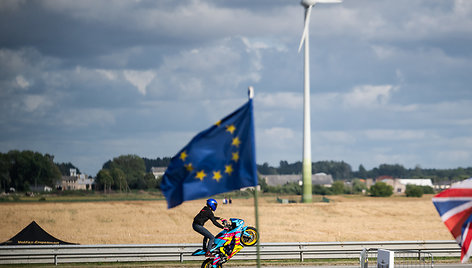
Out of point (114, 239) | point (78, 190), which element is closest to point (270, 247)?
point (114, 239)

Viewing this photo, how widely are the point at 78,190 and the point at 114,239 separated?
48.2 meters

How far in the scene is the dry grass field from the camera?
3625 centimetres

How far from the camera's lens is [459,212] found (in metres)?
11.0

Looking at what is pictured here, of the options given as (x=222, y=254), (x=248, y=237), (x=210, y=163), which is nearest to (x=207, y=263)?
(x=222, y=254)

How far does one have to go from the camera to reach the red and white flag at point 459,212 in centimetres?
1084

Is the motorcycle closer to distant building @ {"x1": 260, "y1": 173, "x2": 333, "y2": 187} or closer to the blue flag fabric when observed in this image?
the blue flag fabric

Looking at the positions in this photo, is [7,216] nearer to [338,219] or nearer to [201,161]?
[338,219]

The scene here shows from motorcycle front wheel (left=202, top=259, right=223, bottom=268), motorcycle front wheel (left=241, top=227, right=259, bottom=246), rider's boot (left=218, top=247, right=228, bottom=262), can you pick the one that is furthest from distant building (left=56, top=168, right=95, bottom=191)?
rider's boot (left=218, top=247, right=228, bottom=262)

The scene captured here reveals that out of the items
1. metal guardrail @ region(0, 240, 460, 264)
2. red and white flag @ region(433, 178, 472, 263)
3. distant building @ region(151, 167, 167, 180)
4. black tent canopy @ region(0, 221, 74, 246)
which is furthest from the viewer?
distant building @ region(151, 167, 167, 180)

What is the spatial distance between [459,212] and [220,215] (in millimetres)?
43097

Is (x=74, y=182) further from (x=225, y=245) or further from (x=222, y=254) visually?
(x=222, y=254)

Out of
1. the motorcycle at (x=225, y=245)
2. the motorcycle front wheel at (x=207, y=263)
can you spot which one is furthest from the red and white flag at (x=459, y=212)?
the motorcycle front wheel at (x=207, y=263)

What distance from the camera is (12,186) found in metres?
83.3

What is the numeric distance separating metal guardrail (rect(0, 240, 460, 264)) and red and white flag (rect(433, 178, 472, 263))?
40.5ft
